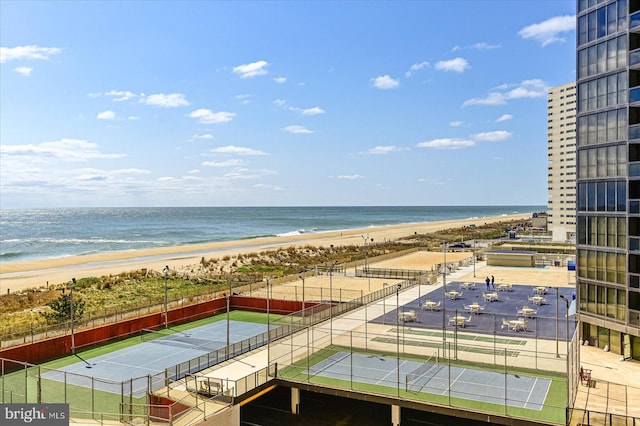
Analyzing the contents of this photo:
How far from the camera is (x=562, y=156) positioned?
136 m

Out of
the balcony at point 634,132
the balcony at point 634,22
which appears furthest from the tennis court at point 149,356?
the balcony at point 634,22

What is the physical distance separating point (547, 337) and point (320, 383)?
589 inches

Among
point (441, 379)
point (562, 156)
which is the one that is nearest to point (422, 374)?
point (441, 379)

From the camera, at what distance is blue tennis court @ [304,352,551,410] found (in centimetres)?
2262

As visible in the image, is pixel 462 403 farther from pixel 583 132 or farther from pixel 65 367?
pixel 65 367

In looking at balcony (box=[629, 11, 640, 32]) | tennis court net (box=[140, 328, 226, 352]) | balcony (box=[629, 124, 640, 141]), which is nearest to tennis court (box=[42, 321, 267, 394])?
tennis court net (box=[140, 328, 226, 352])

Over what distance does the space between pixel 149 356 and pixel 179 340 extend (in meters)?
4.10

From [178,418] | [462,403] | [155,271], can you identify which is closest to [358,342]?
[462,403]

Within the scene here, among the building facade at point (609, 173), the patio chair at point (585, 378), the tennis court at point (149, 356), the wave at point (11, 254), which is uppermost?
the building facade at point (609, 173)

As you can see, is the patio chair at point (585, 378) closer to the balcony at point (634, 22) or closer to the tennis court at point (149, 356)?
the balcony at point (634, 22)

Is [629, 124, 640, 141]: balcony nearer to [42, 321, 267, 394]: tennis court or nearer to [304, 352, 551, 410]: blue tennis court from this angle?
[304, 352, 551, 410]: blue tennis court

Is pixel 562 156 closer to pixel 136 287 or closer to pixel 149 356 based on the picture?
pixel 136 287

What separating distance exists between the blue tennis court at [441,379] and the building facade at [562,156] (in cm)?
11465

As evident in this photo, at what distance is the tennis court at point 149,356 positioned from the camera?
29.5 meters
